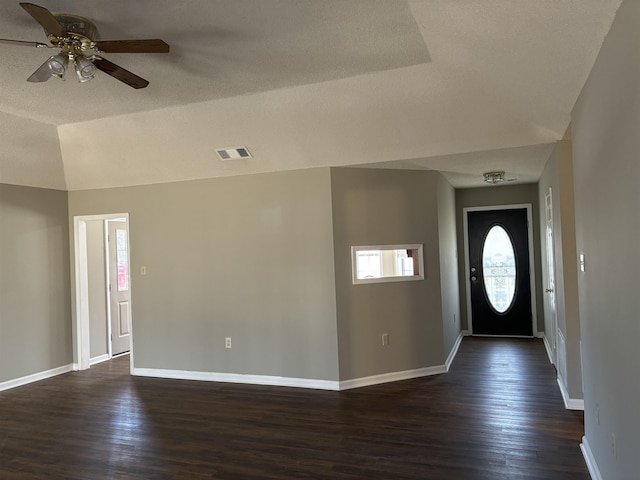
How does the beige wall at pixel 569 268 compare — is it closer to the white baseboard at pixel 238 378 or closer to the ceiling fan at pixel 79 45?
the white baseboard at pixel 238 378

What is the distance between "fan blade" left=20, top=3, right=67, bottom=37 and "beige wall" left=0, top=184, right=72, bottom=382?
3.58 m

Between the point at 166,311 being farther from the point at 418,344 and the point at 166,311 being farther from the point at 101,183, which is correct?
the point at 418,344

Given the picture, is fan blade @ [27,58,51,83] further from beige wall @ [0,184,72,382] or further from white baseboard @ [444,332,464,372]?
white baseboard @ [444,332,464,372]

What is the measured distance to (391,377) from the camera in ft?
15.4

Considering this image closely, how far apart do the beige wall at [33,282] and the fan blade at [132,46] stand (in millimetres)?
3582

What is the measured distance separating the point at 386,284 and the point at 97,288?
417 centimetres

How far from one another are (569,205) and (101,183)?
5.16 meters

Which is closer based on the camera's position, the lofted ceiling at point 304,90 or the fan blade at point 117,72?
the lofted ceiling at point 304,90

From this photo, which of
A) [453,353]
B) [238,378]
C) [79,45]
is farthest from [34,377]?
[453,353]

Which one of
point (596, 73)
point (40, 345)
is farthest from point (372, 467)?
point (40, 345)

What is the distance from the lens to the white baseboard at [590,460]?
101 inches

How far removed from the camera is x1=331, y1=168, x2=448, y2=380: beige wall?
4.59 metres

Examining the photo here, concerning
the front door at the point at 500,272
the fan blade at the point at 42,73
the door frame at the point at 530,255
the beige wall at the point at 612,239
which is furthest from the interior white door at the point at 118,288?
the beige wall at the point at 612,239

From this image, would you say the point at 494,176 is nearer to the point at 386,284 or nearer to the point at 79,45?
the point at 386,284
